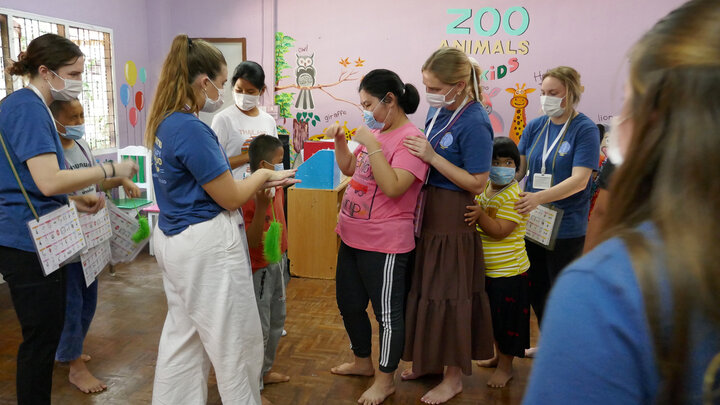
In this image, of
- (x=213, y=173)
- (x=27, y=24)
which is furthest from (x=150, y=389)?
(x=27, y=24)

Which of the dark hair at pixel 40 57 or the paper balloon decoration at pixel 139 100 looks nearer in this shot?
the dark hair at pixel 40 57

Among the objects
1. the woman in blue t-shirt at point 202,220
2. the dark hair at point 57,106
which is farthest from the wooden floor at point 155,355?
the dark hair at point 57,106

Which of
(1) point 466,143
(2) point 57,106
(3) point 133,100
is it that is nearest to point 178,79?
(2) point 57,106

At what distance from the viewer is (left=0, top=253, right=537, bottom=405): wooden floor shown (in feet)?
8.39

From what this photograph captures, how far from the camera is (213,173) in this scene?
5.57 ft

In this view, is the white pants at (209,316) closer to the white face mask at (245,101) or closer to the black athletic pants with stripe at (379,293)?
the black athletic pants with stripe at (379,293)

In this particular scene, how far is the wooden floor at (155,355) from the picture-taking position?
256cm

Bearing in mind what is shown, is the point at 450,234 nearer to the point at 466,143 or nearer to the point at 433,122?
the point at 466,143

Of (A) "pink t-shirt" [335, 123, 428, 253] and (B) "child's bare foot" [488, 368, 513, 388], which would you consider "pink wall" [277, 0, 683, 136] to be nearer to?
(B) "child's bare foot" [488, 368, 513, 388]

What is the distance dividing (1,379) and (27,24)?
338 centimetres

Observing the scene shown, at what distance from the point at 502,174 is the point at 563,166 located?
15.7 inches

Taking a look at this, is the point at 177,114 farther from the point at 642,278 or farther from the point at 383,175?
the point at 642,278

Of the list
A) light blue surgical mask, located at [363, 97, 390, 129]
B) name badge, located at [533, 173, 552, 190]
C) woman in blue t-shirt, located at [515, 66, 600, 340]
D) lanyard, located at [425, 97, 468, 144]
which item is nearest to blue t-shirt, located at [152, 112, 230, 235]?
light blue surgical mask, located at [363, 97, 390, 129]

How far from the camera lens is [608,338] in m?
0.53
